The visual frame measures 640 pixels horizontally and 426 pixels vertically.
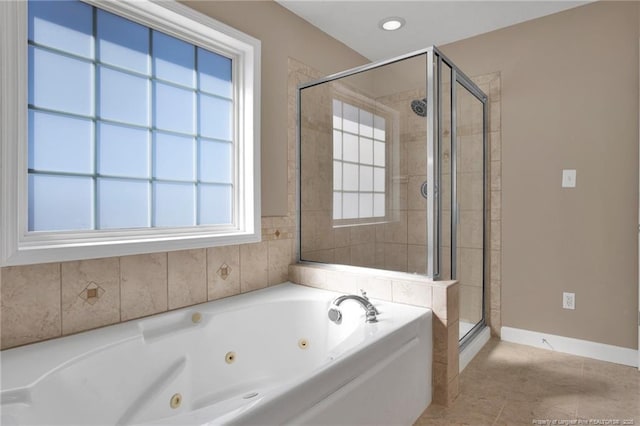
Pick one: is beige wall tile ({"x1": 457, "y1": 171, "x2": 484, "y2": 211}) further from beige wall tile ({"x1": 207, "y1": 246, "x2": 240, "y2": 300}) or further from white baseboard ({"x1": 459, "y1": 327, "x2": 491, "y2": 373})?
beige wall tile ({"x1": 207, "y1": 246, "x2": 240, "y2": 300})

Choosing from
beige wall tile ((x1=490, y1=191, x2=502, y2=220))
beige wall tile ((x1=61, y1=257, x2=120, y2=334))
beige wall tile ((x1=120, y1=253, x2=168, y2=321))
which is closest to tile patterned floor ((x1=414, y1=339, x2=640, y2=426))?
beige wall tile ((x1=490, y1=191, x2=502, y2=220))

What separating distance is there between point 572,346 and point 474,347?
672mm

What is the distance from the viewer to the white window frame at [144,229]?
51.9 inches

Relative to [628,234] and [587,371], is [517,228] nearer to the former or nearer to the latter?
[628,234]

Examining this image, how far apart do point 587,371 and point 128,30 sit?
3197 mm

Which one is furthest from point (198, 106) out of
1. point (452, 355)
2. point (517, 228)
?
point (517, 228)

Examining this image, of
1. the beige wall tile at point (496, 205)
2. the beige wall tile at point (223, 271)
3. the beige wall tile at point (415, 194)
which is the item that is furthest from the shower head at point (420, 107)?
the beige wall tile at point (223, 271)

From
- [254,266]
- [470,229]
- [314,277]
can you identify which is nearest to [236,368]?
[254,266]

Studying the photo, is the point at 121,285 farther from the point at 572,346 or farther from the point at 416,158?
the point at 572,346

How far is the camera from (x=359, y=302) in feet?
5.86

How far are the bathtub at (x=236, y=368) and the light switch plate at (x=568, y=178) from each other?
1514 mm

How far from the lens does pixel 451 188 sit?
223 centimetres

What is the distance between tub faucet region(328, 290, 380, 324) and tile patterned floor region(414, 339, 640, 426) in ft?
1.81

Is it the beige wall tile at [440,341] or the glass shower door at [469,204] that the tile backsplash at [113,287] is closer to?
the beige wall tile at [440,341]
